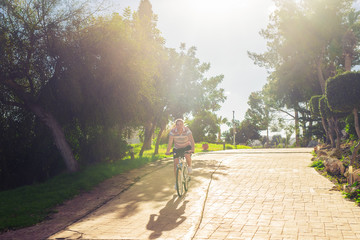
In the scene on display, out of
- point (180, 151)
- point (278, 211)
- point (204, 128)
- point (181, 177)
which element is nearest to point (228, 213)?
point (278, 211)

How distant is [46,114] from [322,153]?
1182cm

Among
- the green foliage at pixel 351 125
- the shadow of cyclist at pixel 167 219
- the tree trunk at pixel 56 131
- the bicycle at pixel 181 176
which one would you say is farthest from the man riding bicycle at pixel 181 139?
the green foliage at pixel 351 125

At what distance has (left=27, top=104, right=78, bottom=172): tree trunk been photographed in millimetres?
11352

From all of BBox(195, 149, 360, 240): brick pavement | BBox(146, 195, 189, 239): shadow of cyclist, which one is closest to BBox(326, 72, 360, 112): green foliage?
BBox(195, 149, 360, 240): brick pavement

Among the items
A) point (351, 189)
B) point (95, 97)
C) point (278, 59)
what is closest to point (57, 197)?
point (95, 97)

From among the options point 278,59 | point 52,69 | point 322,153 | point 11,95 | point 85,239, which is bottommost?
point 85,239

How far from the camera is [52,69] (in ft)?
37.5

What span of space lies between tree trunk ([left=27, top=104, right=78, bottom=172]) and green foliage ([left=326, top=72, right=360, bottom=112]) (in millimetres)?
10431

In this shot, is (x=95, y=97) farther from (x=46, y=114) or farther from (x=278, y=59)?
(x=278, y=59)

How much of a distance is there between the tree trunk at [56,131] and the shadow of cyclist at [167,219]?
18.6 feet

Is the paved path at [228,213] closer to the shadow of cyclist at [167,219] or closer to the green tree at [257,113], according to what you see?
the shadow of cyclist at [167,219]

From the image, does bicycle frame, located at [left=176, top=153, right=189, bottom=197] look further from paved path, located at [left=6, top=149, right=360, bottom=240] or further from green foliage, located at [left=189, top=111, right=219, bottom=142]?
green foliage, located at [left=189, top=111, right=219, bottom=142]

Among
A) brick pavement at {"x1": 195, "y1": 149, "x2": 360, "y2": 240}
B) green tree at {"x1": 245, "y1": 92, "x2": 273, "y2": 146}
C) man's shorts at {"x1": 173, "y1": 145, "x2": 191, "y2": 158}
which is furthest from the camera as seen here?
green tree at {"x1": 245, "y1": 92, "x2": 273, "y2": 146}

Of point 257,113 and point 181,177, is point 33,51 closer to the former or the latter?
point 181,177
